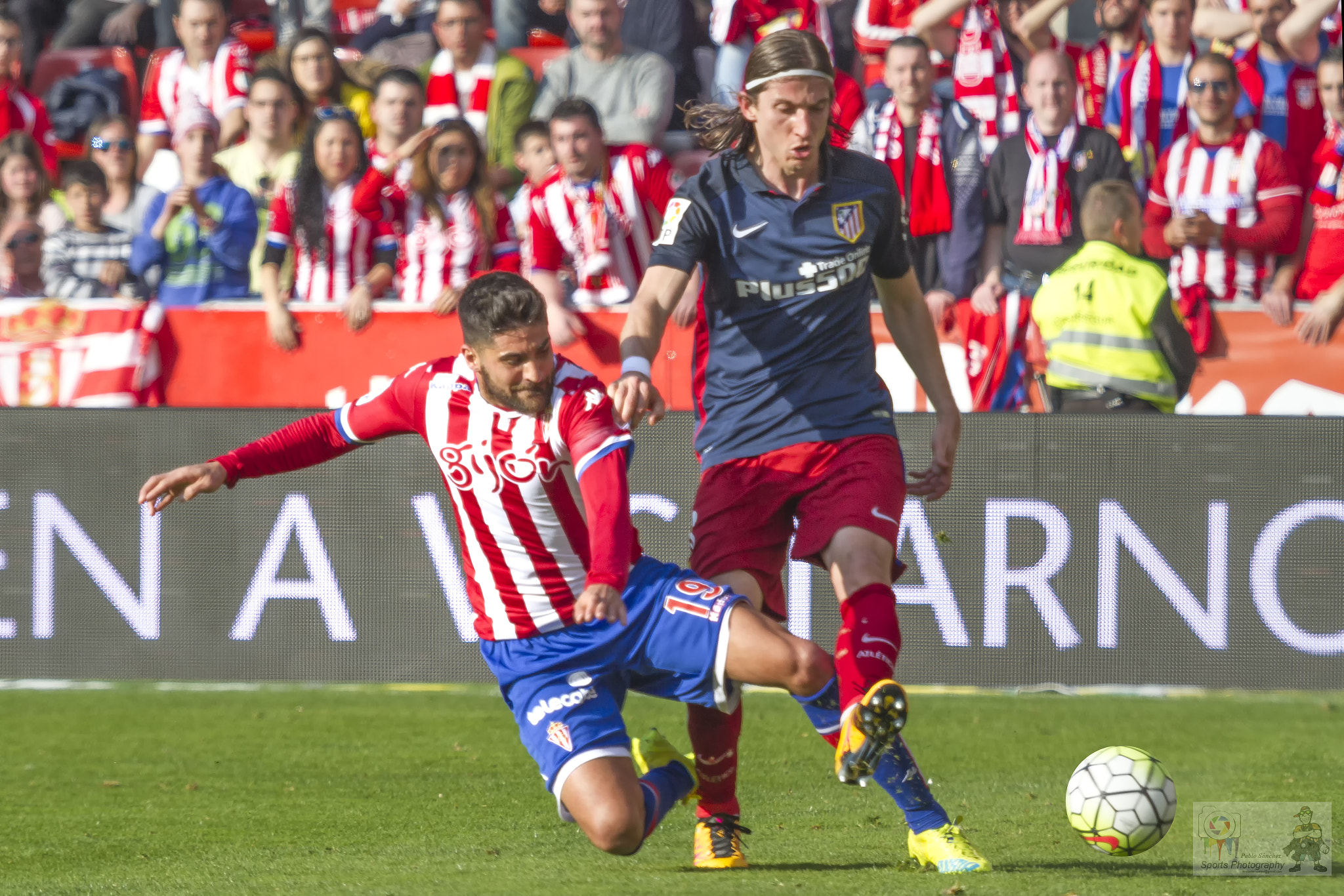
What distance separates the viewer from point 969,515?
25.5ft

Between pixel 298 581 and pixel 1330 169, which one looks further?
pixel 1330 169

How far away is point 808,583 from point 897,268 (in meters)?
3.50

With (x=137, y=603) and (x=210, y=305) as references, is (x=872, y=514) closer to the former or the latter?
(x=137, y=603)

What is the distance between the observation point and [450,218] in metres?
9.09

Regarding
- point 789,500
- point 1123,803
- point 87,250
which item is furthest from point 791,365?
point 87,250

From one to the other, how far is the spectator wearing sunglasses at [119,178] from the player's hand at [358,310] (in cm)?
186

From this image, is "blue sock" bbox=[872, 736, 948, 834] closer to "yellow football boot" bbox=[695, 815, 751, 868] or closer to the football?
the football

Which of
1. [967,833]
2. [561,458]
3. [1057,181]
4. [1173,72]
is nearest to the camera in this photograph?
[561,458]

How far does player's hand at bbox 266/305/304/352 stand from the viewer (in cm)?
895

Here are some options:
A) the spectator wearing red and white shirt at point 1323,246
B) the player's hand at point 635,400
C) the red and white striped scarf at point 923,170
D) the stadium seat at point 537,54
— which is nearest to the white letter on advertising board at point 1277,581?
the spectator wearing red and white shirt at point 1323,246

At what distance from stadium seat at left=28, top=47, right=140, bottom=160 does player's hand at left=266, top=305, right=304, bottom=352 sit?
2866 mm

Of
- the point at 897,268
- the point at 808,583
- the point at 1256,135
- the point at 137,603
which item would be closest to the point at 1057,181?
the point at 1256,135

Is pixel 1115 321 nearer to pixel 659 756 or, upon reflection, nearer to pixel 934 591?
pixel 934 591

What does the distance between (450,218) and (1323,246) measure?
473 centimetres
